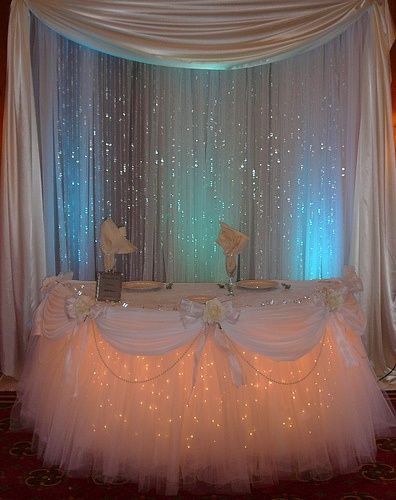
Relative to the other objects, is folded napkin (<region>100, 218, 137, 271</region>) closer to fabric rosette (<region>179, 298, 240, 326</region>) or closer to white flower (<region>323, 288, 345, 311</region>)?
fabric rosette (<region>179, 298, 240, 326</region>)

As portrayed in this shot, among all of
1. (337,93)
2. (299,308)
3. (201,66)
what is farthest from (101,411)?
(337,93)

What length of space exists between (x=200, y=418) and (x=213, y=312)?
0.45 meters

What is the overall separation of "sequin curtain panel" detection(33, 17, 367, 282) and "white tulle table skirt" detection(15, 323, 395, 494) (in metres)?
1.60

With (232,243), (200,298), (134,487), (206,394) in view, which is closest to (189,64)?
(232,243)

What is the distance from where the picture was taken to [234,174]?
425cm

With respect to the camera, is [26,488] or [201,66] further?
[201,66]

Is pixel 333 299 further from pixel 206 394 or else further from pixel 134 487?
pixel 134 487

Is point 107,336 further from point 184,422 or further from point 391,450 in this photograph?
point 391,450

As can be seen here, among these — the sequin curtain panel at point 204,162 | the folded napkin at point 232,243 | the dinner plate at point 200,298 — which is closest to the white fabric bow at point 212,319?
the dinner plate at point 200,298

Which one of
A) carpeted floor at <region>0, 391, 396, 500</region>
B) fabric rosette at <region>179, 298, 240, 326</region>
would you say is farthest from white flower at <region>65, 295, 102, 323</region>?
carpeted floor at <region>0, 391, 396, 500</region>

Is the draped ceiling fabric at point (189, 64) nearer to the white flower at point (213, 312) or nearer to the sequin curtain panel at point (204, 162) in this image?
the sequin curtain panel at point (204, 162)

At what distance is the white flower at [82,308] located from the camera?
8.48 feet

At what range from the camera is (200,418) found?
2.50 metres

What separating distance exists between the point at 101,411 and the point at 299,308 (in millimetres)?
975
